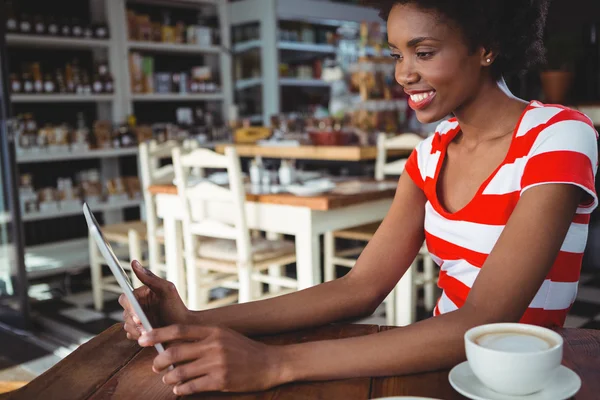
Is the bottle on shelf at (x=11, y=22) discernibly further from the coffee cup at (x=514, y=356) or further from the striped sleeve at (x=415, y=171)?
the coffee cup at (x=514, y=356)

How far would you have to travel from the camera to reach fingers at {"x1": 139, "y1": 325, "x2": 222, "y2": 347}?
75 cm

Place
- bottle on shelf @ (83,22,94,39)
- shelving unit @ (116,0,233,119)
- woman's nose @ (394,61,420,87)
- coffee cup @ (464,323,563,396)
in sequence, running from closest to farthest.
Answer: coffee cup @ (464,323,563,396), woman's nose @ (394,61,420,87), bottle on shelf @ (83,22,94,39), shelving unit @ (116,0,233,119)

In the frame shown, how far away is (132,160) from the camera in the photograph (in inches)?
195

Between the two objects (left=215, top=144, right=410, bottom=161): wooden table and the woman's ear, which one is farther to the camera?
(left=215, top=144, right=410, bottom=161): wooden table

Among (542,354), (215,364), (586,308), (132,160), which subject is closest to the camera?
(542,354)

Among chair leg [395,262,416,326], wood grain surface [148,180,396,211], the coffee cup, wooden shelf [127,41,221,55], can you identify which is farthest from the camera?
wooden shelf [127,41,221,55]

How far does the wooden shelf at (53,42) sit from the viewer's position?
406 centimetres

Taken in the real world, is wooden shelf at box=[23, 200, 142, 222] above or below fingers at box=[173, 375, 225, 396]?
below

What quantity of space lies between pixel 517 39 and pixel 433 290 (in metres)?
2.42

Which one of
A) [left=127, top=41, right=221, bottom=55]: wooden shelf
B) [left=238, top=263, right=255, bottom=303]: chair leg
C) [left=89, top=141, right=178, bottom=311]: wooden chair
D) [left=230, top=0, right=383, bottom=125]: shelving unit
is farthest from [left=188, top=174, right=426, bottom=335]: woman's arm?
[left=230, top=0, right=383, bottom=125]: shelving unit

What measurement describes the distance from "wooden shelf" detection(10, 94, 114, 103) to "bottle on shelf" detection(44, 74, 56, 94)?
39 millimetres

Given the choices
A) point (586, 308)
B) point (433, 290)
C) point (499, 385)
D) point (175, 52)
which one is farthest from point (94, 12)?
point (499, 385)

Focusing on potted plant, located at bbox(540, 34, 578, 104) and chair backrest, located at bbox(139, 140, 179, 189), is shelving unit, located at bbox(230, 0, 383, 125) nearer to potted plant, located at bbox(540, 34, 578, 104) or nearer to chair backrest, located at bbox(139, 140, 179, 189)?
potted plant, located at bbox(540, 34, 578, 104)

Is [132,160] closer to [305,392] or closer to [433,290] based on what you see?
[433,290]
